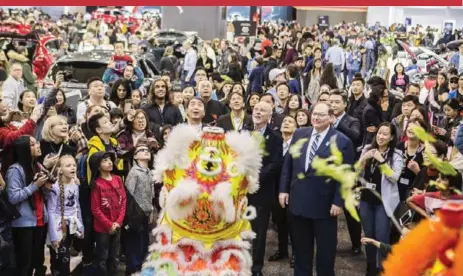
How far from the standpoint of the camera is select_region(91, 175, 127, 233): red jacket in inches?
253

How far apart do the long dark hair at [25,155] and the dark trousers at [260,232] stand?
77.0 inches

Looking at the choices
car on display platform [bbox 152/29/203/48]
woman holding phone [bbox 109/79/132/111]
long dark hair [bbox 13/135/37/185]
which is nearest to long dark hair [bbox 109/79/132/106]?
woman holding phone [bbox 109/79/132/111]

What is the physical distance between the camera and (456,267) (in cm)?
337

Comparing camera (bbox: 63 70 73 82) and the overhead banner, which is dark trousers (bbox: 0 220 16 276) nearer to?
camera (bbox: 63 70 73 82)

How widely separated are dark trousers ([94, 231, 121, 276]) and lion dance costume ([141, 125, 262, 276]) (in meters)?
1.02

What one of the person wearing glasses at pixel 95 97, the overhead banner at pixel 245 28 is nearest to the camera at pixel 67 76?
the person wearing glasses at pixel 95 97

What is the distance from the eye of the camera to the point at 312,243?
6.44m

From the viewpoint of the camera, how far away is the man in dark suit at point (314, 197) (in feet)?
20.4

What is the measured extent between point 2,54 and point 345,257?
814 centimetres

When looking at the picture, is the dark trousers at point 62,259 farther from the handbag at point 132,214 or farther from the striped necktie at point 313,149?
the striped necktie at point 313,149

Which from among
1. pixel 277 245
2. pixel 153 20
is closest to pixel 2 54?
pixel 277 245

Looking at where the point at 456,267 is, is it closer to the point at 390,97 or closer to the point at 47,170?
the point at 47,170

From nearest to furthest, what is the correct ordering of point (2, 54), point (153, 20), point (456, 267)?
point (456, 267) < point (2, 54) < point (153, 20)

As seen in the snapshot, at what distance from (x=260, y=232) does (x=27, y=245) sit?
2.00 m
